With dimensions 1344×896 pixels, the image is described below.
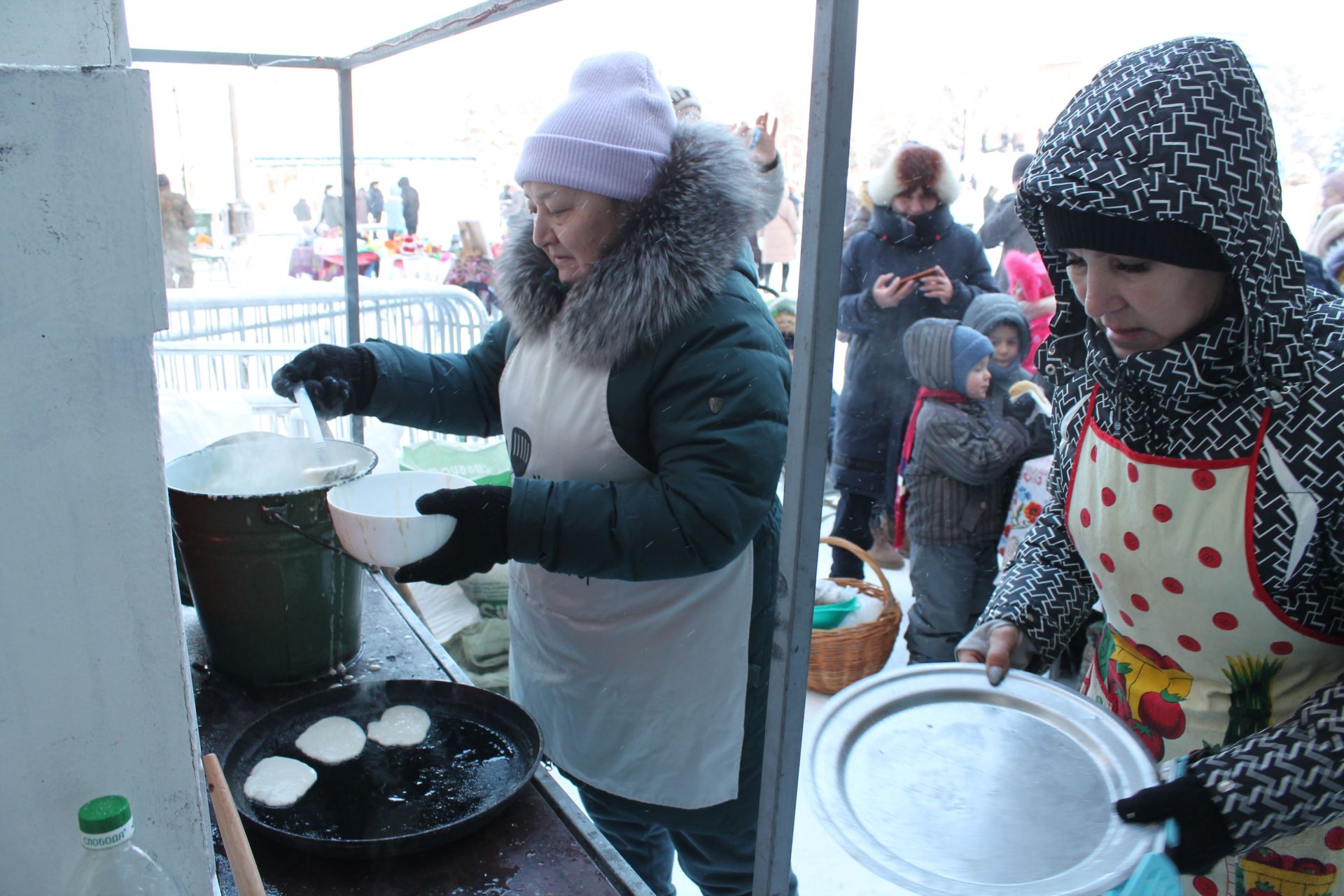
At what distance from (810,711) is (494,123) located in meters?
19.5

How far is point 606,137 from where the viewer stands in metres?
1.52

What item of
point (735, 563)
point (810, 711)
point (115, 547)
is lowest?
point (810, 711)

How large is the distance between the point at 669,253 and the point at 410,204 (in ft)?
42.3

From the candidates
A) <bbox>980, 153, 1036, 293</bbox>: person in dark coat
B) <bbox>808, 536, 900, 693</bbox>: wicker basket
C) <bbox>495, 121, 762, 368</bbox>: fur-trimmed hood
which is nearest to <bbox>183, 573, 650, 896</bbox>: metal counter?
<bbox>495, 121, 762, 368</bbox>: fur-trimmed hood

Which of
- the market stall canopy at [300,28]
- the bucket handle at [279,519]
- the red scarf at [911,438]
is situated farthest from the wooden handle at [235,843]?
the red scarf at [911,438]

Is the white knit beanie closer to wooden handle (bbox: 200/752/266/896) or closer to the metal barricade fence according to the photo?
wooden handle (bbox: 200/752/266/896)

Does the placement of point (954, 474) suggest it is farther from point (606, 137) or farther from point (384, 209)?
point (384, 209)

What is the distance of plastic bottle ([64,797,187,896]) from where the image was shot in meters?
0.70

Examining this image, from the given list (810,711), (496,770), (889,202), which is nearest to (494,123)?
(889,202)

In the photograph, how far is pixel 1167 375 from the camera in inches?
46.9

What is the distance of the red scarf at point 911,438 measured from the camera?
11.1 feet

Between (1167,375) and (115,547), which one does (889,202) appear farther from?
(115,547)

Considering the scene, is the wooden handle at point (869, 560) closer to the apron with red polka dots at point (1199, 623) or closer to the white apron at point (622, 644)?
the white apron at point (622, 644)

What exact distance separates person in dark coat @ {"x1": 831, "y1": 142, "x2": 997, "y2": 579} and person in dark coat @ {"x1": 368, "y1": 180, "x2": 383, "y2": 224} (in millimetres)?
11299
